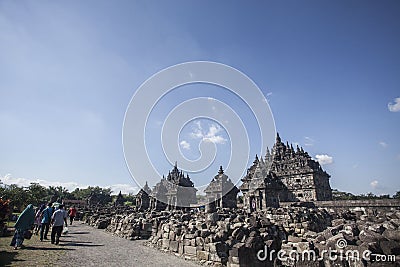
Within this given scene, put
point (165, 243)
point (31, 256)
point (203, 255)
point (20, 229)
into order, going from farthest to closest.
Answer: point (165, 243) → point (20, 229) → point (203, 255) → point (31, 256)

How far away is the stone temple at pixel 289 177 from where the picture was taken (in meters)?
24.8

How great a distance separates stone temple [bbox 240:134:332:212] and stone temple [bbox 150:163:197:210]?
6420 millimetres

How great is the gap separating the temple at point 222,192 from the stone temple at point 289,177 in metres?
2.84

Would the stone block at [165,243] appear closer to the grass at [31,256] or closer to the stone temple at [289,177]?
the grass at [31,256]

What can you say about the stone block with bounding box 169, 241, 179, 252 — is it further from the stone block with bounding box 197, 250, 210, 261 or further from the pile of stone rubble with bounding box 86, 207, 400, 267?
the stone block with bounding box 197, 250, 210, 261

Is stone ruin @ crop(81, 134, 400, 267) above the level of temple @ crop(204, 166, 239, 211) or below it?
below

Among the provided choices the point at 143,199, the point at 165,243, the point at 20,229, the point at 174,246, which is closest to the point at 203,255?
the point at 174,246

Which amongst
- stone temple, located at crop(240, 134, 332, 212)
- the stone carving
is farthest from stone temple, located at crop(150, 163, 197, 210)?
stone temple, located at crop(240, 134, 332, 212)

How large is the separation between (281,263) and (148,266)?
3.57 meters

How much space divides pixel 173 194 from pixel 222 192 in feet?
22.6

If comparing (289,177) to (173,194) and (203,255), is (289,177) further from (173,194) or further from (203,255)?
(203,255)

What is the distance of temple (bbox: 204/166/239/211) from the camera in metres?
21.7

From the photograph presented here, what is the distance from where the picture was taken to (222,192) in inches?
861

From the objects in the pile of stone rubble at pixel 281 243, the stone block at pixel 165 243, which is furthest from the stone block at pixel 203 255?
the stone block at pixel 165 243
